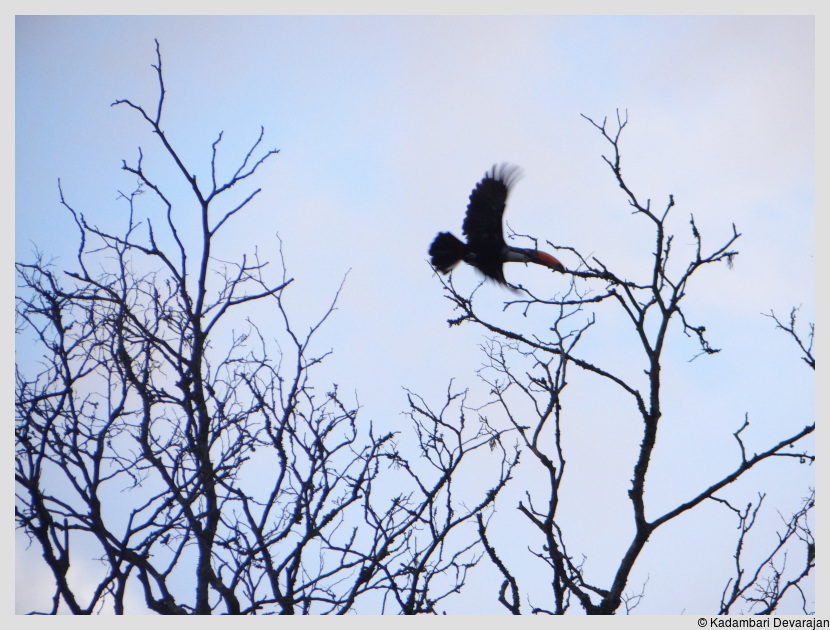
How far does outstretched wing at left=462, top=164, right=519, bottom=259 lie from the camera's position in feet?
24.0

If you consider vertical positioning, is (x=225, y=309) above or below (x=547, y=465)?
above

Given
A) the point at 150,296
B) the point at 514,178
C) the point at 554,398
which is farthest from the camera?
the point at 514,178

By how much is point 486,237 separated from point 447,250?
0.42 metres

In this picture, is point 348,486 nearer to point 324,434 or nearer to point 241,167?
point 324,434

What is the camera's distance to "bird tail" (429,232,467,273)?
7.34 meters

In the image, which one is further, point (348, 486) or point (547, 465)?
point (348, 486)

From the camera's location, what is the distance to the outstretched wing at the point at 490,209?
24.0 ft

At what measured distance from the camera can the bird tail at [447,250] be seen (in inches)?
289

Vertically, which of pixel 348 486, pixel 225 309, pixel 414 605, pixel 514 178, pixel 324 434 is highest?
pixel 514 178

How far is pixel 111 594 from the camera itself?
15.5ft

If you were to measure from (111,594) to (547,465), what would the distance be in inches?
116

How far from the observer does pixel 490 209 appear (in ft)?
24.1

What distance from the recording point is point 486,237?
7.37m

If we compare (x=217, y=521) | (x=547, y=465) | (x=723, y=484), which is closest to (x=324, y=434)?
(x=217, y=521)
